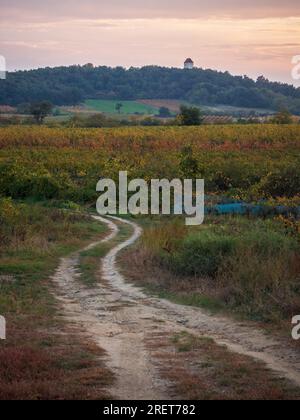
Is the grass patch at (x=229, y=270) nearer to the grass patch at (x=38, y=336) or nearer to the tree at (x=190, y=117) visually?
the grass patch at (x=38, y=336)

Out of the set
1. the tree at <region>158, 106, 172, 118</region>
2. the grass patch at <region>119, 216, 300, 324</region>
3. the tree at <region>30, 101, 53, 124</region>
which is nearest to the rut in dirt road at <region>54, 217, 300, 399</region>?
the grass patch at <region>119, 216, 300, 324</region>

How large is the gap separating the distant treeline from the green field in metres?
2.33

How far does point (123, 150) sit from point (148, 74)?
3103 inches

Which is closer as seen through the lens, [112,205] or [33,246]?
[33,246]

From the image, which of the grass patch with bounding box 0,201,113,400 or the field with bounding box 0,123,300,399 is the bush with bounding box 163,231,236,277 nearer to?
the field with bounding box 0,123,300,399

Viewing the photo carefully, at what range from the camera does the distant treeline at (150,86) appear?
11494cm

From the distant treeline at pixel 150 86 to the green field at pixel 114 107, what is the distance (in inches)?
91.7

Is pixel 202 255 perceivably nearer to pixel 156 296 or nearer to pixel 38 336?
pixel 156 296

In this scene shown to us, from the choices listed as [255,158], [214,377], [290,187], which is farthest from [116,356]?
[255,158]

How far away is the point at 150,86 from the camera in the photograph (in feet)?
411

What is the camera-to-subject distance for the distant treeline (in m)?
115

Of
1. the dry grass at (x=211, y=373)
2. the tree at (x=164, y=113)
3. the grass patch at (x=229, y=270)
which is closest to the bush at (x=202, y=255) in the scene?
the grass patch at (x=229, y=270)

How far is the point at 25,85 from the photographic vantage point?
10856cm
